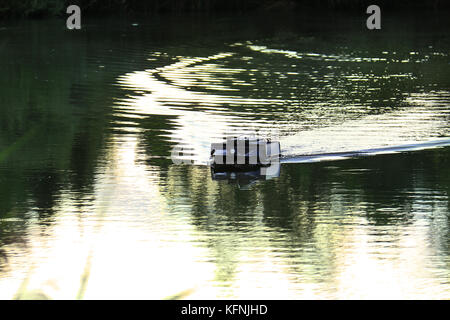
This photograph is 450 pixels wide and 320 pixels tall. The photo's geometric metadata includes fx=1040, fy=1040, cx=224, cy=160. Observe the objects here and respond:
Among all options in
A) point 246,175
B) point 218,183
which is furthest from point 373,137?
point 218,183

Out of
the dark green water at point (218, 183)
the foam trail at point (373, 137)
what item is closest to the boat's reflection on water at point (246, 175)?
the dark green water at point (218, 183)

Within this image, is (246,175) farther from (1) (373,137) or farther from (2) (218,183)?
(1) (373,137)

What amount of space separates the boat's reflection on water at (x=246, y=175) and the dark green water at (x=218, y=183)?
0.32 feet

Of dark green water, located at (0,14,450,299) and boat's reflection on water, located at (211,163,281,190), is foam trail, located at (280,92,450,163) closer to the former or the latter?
dark green water, located at (0,14,450,299)

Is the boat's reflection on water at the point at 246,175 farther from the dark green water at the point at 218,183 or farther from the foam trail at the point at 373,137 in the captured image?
the foam trail at the point at 373,137

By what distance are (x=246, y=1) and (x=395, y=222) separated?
41944 millimetres

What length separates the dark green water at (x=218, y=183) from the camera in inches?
359

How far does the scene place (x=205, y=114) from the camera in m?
18.4

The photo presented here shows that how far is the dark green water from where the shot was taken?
912 cm

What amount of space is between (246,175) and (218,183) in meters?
0.53

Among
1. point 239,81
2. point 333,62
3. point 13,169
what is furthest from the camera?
point 333,62

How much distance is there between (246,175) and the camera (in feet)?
43.5

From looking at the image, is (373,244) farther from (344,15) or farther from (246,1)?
(246,1)
